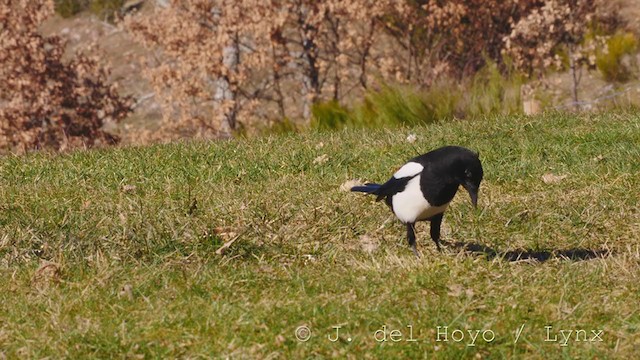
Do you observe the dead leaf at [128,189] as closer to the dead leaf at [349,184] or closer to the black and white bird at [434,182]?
the dead leaf at [349,184]

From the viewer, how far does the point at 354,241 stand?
20.3ft

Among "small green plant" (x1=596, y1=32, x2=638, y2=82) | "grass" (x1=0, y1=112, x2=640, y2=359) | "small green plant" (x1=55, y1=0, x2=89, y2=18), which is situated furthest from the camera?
"small green plant" (x1=55, y1=0, x2=89, y2=18)

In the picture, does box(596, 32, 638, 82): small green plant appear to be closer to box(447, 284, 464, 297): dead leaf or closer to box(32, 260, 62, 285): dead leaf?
box(447, 284, 464, 297): dead leaf

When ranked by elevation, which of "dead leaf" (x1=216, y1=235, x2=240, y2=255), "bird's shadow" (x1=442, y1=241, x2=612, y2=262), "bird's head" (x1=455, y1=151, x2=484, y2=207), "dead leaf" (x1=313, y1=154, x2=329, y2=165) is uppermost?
"bird's head" (x1=455, y1=151, x2=484, y2=207)

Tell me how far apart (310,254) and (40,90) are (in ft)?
41.8

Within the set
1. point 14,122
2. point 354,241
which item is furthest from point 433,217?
point 14,122

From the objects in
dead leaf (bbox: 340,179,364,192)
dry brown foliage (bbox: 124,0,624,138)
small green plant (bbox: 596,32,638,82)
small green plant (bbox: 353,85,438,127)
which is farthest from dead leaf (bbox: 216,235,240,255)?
small green plant (bbox: 596,32,638,82)

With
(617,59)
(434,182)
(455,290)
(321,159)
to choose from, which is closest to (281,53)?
(617,59)

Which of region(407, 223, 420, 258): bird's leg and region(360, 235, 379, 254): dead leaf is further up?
region(407, 223, 420, 258): bird's leg

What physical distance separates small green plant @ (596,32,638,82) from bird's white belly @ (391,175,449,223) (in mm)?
13175

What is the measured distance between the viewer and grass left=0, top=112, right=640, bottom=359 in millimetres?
4203

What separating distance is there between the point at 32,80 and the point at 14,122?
32.5 inches

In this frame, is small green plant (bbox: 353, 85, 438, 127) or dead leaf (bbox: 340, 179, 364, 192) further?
small green plant (bbox: 353, 85, 438, 127)

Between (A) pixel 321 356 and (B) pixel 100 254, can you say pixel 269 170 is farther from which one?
(A) pixel 321 356
